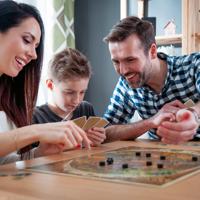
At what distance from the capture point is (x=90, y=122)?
1651 mm

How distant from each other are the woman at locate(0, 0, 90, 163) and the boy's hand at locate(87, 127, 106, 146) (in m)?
0.19

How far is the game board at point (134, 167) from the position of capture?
0.93 m

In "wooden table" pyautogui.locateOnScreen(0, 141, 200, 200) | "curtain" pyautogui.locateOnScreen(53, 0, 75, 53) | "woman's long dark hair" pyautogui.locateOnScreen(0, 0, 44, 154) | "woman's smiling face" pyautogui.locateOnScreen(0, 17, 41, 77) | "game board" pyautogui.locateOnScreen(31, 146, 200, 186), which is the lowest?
"game board" pyautogui.locateOnScreen(31, 146, 200, 186)

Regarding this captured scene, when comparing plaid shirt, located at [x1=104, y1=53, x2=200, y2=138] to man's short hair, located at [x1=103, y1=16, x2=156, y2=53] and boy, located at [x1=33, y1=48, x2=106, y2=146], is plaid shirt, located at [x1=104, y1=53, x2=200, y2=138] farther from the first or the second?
boy, located at [x1=33, y1=48, x2=106, y2=146]

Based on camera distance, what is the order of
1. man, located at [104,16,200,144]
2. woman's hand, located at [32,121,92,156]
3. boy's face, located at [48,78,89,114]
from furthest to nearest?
man, located at [104,16,200,144] → boy's face, located at [48,78,89,114] → woman's hand, located at [32,121,92,156]

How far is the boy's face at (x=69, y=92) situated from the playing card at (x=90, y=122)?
0.32 metres

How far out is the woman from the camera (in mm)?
1186

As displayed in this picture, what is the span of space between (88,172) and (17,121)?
2.33 ft

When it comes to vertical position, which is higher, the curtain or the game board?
the curtain

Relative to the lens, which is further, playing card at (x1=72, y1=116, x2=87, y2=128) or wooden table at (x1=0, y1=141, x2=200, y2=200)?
playing card at (x1=72, y1=116, x2=87, y2=128)

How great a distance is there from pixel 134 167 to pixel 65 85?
989mm


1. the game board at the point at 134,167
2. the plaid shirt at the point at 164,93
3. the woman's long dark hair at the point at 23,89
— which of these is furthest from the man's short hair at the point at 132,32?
the game board at the point at 134,167

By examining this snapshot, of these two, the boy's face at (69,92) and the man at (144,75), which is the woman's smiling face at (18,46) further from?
the man at (144,75)

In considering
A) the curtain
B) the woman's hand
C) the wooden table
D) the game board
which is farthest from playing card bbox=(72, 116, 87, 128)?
the curtain
